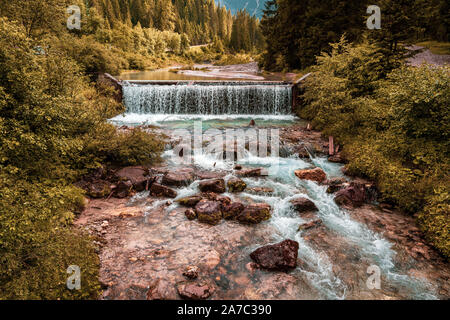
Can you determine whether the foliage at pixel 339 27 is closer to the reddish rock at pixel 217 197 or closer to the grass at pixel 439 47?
the grass at pixel 439 47

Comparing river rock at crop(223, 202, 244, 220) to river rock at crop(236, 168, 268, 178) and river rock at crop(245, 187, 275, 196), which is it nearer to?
river rock at crop(245, 187, 275, 196)

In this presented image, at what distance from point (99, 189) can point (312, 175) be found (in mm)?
8060

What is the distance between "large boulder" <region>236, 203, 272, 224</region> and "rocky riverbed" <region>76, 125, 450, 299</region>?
0.03 metres

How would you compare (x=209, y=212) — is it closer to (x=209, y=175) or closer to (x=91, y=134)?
(x=209, y=175)

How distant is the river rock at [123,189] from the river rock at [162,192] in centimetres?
78

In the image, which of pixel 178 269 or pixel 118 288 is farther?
pixel 178 269

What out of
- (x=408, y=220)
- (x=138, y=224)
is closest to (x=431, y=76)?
(x=408, y=220)

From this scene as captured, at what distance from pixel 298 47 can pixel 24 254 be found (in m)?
30.8

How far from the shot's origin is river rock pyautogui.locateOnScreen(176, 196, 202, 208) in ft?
A: 25.2

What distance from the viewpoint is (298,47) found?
27812mm

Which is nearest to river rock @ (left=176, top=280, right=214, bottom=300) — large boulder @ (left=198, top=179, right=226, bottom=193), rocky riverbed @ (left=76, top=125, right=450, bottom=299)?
rocky riverbed @ (left=76, top=125, right=450, bottom=299)

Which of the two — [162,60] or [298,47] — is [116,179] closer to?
[298,47]

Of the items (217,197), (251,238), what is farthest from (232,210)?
→ (251,238)

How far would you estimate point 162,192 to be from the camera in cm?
820
